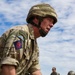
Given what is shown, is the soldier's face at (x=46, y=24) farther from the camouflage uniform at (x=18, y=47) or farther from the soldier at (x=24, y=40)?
the camouflage uniform at (x=18, y=47)

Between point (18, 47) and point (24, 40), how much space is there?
0.19 meters

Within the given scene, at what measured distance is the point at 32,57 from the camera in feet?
19.3

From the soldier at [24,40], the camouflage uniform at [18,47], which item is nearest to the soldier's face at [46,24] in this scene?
the soldier at [24,40]

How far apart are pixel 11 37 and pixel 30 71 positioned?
1.63 meters

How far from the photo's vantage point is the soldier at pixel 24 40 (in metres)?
5.29

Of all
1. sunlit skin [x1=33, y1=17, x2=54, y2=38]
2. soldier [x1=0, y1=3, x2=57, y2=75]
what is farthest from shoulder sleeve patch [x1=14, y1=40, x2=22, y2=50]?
sunlit skin [x1=33, y1=17, x2=54, y2=38]

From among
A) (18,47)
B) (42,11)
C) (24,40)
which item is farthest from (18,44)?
(42,11)

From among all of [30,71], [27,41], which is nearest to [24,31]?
[27,41]

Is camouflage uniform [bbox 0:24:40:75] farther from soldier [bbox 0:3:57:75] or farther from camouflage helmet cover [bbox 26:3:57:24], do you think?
camouflage helmet cover [bbox 26:3:57:24]

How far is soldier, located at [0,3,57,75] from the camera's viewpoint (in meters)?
5.29

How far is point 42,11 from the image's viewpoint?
5.99m

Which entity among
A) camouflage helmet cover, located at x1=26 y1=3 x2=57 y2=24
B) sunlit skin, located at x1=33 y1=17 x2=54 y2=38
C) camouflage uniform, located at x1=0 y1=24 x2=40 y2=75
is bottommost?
camouflage uniform, located at x1=0 y1=24 x2=40 y2=75

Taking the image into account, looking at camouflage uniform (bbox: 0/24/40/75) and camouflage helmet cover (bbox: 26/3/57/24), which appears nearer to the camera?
camouflage uniform (bbox: 0/24/40/75)

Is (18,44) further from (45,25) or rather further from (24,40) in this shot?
(45,25)
